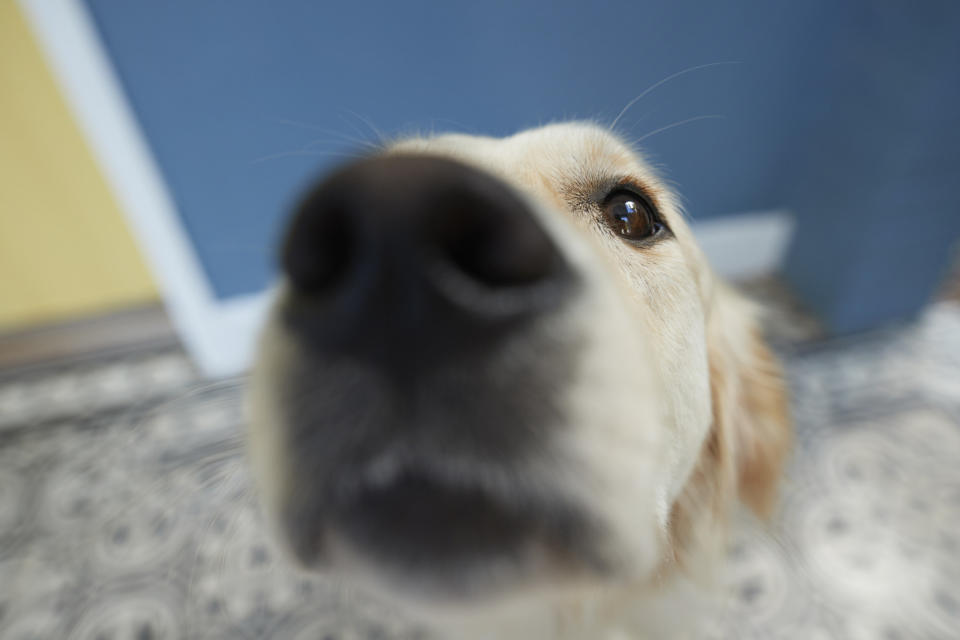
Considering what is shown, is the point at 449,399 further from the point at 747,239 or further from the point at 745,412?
the point at 747,239

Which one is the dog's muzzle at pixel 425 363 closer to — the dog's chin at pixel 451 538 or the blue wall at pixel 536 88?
the dog's chin at pixel 451 538

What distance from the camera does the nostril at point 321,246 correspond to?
0.35 m

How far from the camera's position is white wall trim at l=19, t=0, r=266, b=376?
1.44 metres

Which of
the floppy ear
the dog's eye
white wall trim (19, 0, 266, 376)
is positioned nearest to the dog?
the dog's eye

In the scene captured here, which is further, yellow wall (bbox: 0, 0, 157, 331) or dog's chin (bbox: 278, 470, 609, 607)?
yellow wall (bbox: 0, 0, 157, 331)

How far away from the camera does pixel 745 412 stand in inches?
44.3

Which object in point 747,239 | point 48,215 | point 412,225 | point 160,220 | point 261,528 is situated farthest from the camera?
point 747,239

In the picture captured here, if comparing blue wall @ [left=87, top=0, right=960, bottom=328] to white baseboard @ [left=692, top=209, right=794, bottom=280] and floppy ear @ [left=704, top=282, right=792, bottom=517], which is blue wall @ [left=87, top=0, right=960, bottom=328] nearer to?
white baseboard @ [left=692, top=209, right=794, bottom=280]

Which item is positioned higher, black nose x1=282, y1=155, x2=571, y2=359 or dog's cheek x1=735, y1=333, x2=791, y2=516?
black nose x1=282, y1=155, x2=571, y2=359

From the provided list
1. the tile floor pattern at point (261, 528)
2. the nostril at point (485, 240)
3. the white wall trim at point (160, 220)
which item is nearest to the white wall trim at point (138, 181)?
the white wall trim at point (160, 220)

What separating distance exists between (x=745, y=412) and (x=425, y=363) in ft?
3.38

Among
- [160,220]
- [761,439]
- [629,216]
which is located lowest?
[761,439]

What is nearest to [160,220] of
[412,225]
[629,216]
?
[629,216]

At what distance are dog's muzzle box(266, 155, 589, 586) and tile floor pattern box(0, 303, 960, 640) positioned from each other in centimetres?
73
